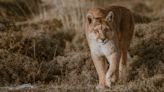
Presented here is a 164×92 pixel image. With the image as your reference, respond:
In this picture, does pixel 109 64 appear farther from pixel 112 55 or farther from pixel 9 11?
pixel 9 11

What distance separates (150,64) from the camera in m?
12.3

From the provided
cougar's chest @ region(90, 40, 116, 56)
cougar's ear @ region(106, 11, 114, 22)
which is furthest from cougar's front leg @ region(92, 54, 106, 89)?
cougar's ear @ region(106, 11, 114, 22)

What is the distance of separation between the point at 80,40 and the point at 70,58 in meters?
1.82

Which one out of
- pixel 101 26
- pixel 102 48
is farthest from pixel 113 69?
pixel 101 26

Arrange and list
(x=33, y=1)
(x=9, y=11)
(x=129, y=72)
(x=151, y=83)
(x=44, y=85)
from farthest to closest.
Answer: (x=33, y=1), (x=9, y=11), (x=129, y=72), (x=44, y=85), (x=151, y=83)

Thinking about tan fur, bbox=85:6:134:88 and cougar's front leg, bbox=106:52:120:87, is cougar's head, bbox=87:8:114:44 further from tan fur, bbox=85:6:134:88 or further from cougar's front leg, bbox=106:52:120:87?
cougar's front leg, bbox=106:52:120:87

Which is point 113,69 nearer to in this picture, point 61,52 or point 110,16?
point 110,16

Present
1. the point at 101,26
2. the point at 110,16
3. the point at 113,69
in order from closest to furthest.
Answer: the point at 101,26
the point at 110,16
the point at 113,69

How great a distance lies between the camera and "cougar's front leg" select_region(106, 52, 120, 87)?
10.7 m

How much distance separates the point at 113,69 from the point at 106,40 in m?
0.66

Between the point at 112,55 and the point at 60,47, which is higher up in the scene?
the point at 112,55

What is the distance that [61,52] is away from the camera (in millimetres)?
13781

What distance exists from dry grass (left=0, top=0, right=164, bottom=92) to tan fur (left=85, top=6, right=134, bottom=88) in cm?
30

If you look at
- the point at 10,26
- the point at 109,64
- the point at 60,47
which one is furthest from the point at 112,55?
the point at 10,26
